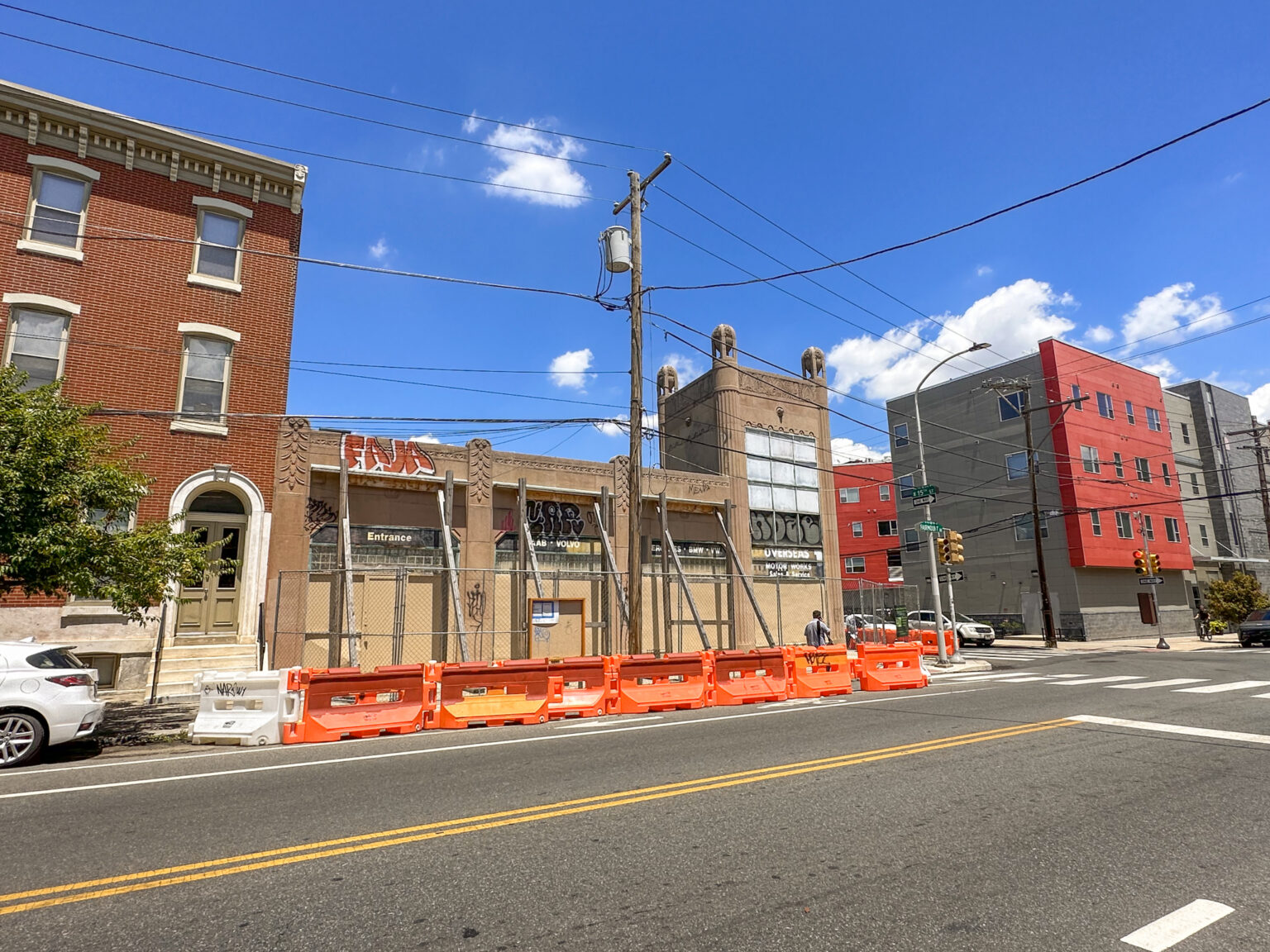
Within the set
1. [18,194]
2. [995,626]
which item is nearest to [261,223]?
[18,194]

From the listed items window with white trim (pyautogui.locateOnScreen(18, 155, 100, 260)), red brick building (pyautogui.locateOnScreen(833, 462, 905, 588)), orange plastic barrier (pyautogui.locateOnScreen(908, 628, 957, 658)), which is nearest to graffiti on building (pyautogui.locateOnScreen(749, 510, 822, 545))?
orange plastic barrier (pyautogui.locateOnScreen(908, 628, 957, 658))

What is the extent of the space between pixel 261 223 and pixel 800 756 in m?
17.3

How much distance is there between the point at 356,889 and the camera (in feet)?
13.9

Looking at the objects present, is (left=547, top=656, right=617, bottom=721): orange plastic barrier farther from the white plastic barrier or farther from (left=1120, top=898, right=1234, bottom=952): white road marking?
(left=1120, top=898, right=1234, bottom=952): white road marking

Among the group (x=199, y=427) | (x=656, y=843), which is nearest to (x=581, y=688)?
(x=656, y=843)

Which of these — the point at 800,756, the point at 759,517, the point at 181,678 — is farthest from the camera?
the point at 759,517

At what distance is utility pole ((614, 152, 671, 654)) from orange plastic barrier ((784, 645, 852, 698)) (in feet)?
10.0

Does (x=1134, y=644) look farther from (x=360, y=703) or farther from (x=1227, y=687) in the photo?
(x=360, y=703)

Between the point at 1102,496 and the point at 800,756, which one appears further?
the point at 1102,496

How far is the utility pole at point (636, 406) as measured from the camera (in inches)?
576

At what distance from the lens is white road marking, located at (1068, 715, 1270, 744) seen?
8.70 meters

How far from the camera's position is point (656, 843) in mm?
5016

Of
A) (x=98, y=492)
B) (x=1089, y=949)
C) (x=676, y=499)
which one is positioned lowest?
(x=1089, y=949)

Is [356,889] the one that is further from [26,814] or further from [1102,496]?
[1102,496]
